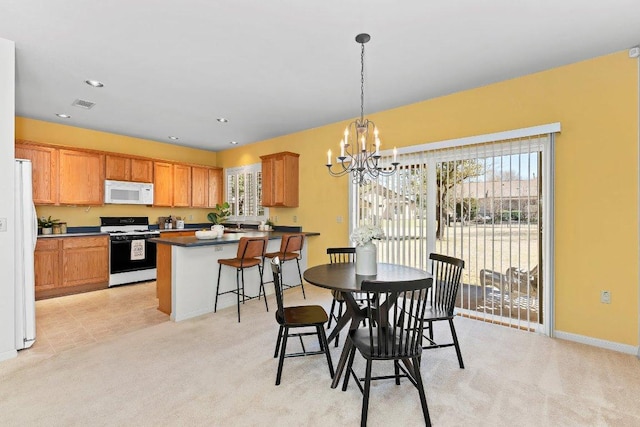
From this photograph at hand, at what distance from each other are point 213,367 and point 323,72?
9.45ft

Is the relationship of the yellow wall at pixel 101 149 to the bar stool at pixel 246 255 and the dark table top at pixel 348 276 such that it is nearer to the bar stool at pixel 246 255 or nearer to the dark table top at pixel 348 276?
the bar stool at pixel 246 255

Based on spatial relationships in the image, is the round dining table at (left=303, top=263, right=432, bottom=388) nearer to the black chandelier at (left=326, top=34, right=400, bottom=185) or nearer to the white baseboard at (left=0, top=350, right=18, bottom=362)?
the black chandelier at (left=326, top=34, right=400, bottom=185)

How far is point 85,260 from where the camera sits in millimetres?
4902

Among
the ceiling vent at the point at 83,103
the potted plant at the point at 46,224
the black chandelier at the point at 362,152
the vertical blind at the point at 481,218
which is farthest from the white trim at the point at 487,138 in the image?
the potted plant at the point at 46,224

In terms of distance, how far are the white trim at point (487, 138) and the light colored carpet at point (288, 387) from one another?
2006 millimetres

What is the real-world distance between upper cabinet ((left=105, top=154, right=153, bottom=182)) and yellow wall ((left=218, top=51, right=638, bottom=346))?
5.36 metres

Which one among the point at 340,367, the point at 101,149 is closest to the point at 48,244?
the point at 101,149

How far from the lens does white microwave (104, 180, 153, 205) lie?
5406 mm

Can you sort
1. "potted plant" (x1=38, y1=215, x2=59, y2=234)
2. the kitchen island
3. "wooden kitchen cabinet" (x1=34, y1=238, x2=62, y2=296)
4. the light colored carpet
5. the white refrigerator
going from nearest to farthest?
the light colored carpet
the white refrigerator
the kitchen island
"wooden kitchen cabinet" (x1=34, y1=238, x2=62, y2=296)
"potted plant" (x1=38, y1=215, x2=59, y2=234)

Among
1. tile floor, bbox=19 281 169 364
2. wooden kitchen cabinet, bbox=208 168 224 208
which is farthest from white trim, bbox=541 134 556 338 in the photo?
wooden kitchen cabinet, bbox=208 168 224 208

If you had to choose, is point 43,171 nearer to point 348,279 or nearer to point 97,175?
point 97,175

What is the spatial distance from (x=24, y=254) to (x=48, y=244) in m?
2.15

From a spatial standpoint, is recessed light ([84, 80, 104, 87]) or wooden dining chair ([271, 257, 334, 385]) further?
recessed light ([84, 80, 104, 87])

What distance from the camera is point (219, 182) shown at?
7160 mm
